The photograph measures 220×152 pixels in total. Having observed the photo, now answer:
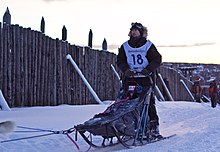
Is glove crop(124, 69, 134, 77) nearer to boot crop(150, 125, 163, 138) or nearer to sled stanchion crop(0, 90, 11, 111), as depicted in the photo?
boot crop(150, 125, 163, 138)

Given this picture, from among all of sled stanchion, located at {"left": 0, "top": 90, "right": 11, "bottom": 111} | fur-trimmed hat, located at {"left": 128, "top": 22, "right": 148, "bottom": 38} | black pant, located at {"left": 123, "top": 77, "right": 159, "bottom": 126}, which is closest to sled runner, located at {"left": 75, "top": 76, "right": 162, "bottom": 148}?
black pant, located at {"left": 123, "top": 77, "right": 159, "bottom": 126}

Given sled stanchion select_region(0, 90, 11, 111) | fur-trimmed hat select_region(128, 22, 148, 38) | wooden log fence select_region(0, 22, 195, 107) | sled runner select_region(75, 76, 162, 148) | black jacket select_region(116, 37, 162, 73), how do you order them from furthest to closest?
wooden log fence select_region(0, 22, 195, 107)
sled stanchion select_region(0, 90, 11, 111)
fur-trimmed hat select_region(128, 22, 148, 38)
black jacket select_region(116, 37, 162, 73)
sled runner select_region(75, 76, 162, 148)

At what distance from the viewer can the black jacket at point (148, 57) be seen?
629 centimetres

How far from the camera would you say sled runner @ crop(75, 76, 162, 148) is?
5.32 m

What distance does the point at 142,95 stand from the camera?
6199 mm

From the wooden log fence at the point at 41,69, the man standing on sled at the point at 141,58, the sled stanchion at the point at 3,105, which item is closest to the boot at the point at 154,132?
the man standing on sled at the point at 141,58

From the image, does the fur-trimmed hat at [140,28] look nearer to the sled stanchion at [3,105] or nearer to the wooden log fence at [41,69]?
the sled stanchion at [3,105]

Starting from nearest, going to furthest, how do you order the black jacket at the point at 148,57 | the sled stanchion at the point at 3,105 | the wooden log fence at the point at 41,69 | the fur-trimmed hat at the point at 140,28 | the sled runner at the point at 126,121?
the sled runner at the point at 126,121 < the black jacket at the point at 148,57 < the fur-trimmed hat at the point at 140,28 < the sled stanchion at the point at 3,105 < the wooden log fence at the point at 41,69

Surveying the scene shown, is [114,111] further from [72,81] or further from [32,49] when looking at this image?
[72,81]

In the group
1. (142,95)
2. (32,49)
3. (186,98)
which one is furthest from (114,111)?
(186,98)

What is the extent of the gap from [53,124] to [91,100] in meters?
5.50

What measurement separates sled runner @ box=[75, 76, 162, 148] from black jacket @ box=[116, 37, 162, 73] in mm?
198

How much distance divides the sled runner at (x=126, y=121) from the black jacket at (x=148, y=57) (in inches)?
7.8

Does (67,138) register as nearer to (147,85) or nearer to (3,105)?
(147,85)
